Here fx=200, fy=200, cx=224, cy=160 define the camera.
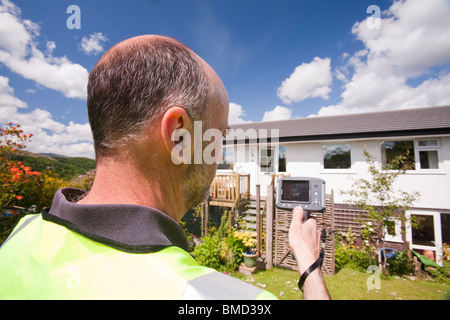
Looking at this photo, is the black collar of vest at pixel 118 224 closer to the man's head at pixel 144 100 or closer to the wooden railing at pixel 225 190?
the man's head at pixel 144 100

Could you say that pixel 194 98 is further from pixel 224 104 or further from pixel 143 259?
pixel 143 259

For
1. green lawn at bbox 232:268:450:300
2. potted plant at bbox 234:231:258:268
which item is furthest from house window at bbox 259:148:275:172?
green lawn at bbox 232:268:450:300

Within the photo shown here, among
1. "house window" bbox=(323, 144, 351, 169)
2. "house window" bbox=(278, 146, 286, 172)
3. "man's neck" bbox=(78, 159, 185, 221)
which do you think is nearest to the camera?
"man's neck" bbox=(78, 159, 185, 221)

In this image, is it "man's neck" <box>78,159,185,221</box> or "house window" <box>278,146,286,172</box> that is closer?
"man's neck" <box>78,159,185,221</box>

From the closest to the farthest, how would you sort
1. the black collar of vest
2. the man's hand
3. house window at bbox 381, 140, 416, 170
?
the black collar of vest → the man's hand → house window at bbox 381, 140, 416, 170

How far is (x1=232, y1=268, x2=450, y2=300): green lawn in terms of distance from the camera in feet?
18.4

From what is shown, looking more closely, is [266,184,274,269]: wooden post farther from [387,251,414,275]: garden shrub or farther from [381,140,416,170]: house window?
[381,140,416,170]: house window

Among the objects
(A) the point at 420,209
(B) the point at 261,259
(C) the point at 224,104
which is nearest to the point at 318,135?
(A) the point at 420,209

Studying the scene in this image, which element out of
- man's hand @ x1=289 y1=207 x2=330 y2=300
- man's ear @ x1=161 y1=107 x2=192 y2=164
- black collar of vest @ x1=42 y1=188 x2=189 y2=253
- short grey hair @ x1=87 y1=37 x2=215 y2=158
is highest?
short grey hair @ x1=87 y1=37 x2=215 y2=158

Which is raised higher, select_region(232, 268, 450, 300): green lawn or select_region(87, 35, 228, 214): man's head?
select_region(87, 35, 228, 214): man's head

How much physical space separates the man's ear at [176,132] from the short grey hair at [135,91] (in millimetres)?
38

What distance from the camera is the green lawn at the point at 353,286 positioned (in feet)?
18.4

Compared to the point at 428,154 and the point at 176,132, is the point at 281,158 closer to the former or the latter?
the point at 428,154

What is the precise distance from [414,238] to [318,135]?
6852 millimetres
